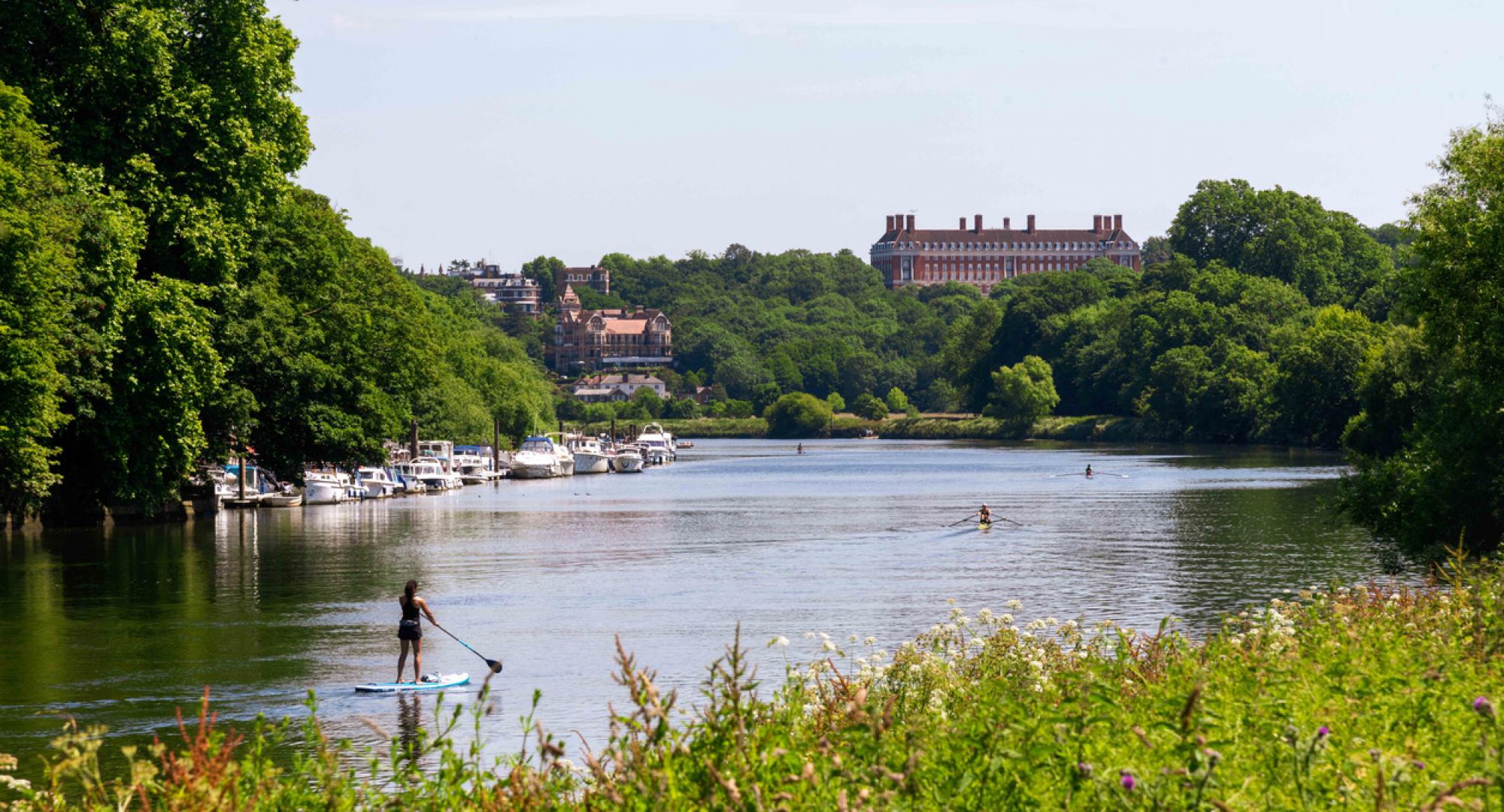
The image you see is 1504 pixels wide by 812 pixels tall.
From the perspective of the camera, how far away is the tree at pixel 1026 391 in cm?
18188

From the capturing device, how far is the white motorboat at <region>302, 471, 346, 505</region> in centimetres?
7850

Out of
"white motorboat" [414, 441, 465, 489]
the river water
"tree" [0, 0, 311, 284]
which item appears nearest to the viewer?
the river water

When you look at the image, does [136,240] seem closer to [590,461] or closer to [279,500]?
[279,500]

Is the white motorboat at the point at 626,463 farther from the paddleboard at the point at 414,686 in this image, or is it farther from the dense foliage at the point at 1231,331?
the paddleboard at the point at 414,686

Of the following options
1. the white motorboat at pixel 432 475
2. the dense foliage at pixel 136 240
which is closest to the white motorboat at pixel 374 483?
the white motorboat at pixel 432 475

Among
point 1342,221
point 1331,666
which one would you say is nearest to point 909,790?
point 1331,666

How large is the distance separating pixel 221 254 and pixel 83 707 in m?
28.6

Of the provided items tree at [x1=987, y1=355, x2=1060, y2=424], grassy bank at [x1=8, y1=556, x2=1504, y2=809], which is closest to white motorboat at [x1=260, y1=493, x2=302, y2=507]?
grassy bank at [x1=8, y1=556, x2=1504, y2=809]

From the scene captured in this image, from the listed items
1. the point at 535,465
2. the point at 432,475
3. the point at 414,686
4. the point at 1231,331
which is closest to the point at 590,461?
the point at 535,465

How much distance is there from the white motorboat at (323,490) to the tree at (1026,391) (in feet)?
367

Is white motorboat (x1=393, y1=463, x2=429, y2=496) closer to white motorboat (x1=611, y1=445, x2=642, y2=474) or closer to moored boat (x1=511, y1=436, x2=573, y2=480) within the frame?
moored boat (x1=511, y1=436, x2=573, y2=480)

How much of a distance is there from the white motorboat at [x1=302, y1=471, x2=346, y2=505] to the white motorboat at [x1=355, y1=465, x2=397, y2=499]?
13.2ft

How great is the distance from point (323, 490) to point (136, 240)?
3606cm

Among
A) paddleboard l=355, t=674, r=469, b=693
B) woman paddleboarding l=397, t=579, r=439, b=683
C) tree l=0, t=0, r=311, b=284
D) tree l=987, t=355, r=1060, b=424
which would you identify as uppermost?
tree l=0, t=0, r=311, b=284
